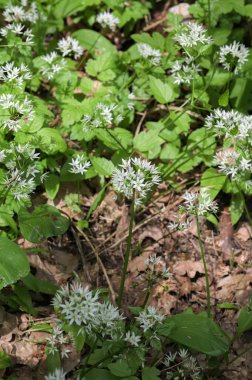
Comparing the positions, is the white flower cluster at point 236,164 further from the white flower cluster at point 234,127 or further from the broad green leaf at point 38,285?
the broad green leaf at point 38,285

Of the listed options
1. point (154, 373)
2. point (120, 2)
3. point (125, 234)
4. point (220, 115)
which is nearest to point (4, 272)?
point (154, 373)

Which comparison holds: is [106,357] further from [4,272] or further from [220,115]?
[220,115]

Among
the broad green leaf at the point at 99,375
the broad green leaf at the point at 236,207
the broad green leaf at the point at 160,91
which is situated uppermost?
the broad green leaf at the point at 160,91

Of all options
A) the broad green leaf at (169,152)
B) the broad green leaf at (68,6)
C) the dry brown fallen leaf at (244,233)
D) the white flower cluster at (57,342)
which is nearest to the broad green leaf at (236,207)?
the dry brown fallen leaf at (244,233)

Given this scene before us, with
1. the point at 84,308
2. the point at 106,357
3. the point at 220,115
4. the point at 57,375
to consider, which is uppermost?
the point at 220,115

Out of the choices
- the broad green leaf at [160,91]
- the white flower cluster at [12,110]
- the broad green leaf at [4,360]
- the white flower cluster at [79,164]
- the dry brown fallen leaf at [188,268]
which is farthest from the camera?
the broad green leaf at [160,91]

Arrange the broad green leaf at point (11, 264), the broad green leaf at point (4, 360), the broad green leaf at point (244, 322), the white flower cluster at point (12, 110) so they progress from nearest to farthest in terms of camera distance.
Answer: the broad green leaf at point (11, 264) → the broad green leaf at point (4, 360) → the broad green leaf at point (244, 322) → the white flower cluster at point (12, 110)

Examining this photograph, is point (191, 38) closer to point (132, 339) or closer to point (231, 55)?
point (231, 55)
